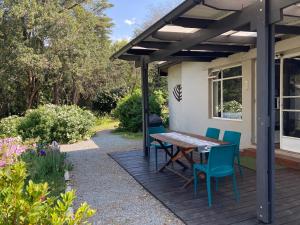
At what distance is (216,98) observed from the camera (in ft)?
29.3

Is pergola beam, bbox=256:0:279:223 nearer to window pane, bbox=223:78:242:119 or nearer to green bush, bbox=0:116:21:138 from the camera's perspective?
window pane, bbox=223:78:242:119

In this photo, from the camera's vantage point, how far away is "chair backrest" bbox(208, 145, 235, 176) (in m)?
3.83

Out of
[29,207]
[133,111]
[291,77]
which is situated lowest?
[29,207]

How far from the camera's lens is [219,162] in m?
3.94

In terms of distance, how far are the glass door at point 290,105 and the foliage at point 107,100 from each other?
531 inches

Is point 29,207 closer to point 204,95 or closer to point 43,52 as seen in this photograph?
point 204,95

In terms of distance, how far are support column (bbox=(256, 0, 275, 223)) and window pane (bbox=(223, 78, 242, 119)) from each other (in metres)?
4.51

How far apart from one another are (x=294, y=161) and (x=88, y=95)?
13.8 meters

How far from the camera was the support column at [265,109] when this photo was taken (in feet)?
10.4

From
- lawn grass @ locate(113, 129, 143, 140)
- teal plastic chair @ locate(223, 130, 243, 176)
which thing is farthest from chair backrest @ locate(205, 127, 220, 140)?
lawn grass @ locate(113, 129, 143, 140)

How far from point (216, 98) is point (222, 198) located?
5.14 meters

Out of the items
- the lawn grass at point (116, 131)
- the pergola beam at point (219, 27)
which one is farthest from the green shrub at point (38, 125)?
the pergola beam at point (219, 27)

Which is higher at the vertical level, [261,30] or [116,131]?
[261,30]

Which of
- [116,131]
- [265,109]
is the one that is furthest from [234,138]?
[116,131]
